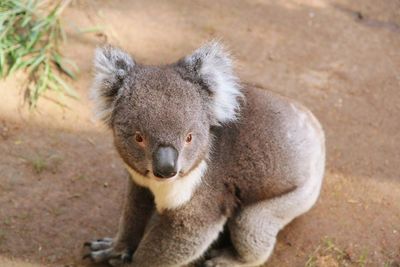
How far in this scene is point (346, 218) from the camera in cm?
448

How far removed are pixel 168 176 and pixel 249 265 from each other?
4.28 ft

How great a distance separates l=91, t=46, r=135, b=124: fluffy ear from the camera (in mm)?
3355

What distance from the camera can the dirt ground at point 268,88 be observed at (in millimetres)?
4270

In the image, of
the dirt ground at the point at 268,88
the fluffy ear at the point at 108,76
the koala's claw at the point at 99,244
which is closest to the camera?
the fluffy ear at the point at 108,76

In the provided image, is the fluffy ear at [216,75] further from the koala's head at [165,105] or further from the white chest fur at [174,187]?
the white chest fur at [174,187]

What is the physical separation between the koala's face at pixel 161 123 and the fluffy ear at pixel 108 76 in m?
0.07

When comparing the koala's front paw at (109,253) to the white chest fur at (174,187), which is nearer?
the white chest fur at (174,187)

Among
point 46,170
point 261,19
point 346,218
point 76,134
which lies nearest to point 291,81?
point 261,19

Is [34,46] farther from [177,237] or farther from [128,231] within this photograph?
[177,237]

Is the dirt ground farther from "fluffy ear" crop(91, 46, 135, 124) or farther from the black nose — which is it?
the black nose

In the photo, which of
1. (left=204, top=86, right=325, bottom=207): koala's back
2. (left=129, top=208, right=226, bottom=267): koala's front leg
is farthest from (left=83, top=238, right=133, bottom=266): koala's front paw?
(left=204, top=86, right=325, bottom=207): koala's back

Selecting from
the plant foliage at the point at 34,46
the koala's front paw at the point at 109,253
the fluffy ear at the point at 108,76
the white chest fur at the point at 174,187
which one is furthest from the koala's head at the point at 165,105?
the plant foliage at the point at 34,46

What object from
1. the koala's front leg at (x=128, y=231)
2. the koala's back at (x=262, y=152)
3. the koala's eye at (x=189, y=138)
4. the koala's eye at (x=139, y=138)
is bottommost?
the koala's front leg at (x=128, y=231)

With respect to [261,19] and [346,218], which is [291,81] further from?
[346,218]
